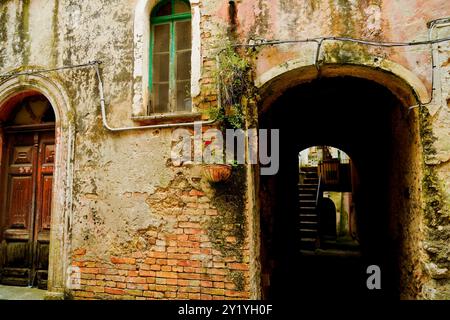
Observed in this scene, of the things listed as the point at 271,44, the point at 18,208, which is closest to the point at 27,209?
the point at 18,208

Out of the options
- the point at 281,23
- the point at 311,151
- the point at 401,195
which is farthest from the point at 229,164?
the point at 311,151

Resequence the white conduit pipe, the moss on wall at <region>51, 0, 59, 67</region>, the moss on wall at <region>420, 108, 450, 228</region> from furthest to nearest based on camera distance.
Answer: the moss on wall at <region>51, 0, 59, 67</region> < the white conduit pipe < the moss on wall at <region>420, 108, 450, 228</region>

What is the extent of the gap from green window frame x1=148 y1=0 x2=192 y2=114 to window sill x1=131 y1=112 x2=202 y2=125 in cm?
25

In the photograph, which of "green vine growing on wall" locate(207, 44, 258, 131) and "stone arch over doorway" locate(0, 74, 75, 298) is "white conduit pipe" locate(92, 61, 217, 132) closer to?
"green vine growing on wall" locate(207, 44, 258, 131)

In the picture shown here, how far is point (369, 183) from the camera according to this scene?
7.78m

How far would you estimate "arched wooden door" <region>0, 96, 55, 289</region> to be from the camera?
514 centimetres

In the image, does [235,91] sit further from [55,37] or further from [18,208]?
[18,208]

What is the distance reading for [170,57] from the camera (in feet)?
15.2

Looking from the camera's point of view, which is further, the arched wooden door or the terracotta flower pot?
the arched wooden door

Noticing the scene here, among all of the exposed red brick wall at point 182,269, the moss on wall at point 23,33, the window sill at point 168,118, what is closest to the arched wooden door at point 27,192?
the moss on wall at point 23,33

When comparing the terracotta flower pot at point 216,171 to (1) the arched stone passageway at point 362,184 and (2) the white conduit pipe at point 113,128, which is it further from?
(1) the arched stone passageway at point 362,184

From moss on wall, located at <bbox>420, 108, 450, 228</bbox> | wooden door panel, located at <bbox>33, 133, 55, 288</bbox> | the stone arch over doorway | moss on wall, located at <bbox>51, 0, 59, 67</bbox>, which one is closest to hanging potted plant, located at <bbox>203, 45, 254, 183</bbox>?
moss on wall, located at <bbox>420, 108, 450, 228</bbox>

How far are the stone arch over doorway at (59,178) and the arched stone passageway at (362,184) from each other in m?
2.85

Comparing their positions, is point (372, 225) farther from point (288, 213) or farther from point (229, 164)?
point (229, 164)
